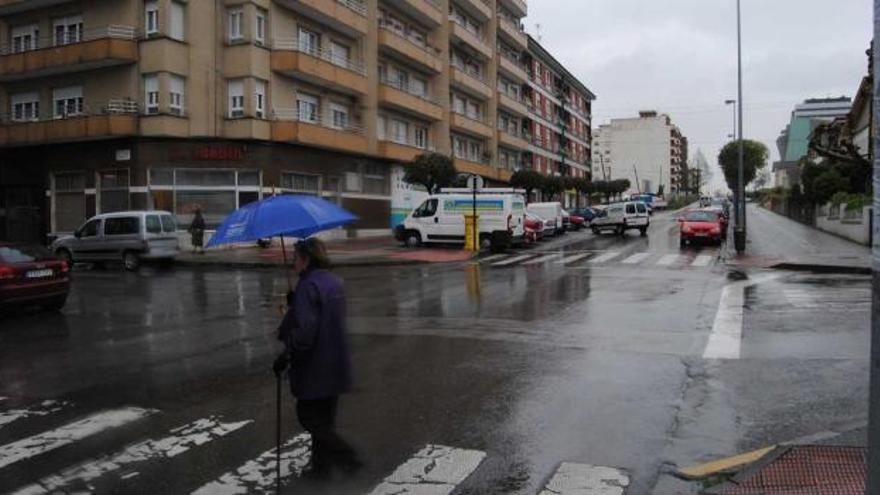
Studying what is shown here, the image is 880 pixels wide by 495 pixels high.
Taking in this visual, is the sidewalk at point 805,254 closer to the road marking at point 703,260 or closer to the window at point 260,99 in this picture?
the road marking at point 703,260

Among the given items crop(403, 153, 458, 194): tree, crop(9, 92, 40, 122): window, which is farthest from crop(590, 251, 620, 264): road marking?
crop(9, 92, 40, 122): window

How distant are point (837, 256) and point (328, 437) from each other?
965 inches

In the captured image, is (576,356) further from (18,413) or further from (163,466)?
(18,413)

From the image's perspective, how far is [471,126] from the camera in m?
55.7

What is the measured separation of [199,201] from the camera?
106 feet

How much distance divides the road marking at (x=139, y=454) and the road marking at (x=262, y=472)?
617 mm

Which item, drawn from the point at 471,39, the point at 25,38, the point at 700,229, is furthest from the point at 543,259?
the point at 471,39

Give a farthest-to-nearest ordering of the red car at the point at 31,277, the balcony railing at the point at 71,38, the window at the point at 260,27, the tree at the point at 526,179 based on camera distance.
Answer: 1. the tree at the point at 526,179
2. the window at the point at 260,27
3. the balcony railing at the point at 71,38
4. the red car at the point at 31,277

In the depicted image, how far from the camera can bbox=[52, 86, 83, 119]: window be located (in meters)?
33.5

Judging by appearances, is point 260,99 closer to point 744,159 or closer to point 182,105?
point 182,105

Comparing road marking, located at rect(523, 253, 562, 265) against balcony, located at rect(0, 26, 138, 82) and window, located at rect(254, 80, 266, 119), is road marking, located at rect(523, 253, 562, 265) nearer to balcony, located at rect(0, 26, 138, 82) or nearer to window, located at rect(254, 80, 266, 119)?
window, located at rect(254, 80, 266, 119)

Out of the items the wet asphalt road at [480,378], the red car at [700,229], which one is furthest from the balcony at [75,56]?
the red car at [700,229]

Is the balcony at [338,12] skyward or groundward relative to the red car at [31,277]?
skyward

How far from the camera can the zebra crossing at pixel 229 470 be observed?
5051 millimetres
